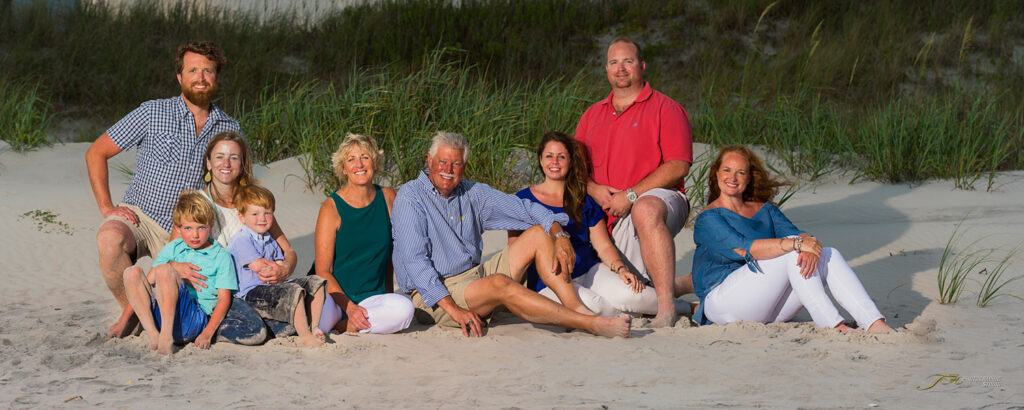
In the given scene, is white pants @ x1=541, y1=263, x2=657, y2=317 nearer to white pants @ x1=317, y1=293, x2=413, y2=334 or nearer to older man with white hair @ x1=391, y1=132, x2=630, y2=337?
older man with white hair @ x1=391, y1=132, x2=630, y2=337

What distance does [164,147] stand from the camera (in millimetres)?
4832

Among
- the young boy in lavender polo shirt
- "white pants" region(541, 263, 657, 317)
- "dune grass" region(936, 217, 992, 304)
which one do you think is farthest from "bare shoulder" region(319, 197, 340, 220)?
"dune grass" region(936, 217, 992, 304)

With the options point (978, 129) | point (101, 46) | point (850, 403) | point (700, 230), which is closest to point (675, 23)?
point (978, 129)

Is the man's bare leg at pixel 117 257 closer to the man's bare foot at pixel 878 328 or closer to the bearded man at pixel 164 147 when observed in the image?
the bearded man at pixel 164 147

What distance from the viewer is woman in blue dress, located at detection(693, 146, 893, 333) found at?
4.55 m

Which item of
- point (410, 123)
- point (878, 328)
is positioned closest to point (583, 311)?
point (878, 328)

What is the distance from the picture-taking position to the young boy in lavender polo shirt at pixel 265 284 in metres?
4.38

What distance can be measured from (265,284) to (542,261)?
1287 millimetres

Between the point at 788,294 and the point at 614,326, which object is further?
the point at 788,294

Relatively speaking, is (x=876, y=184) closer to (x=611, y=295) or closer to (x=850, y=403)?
(x=611, y=295)

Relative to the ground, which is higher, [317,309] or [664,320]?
[317,309]

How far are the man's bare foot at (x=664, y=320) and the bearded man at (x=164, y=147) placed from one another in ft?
7.61

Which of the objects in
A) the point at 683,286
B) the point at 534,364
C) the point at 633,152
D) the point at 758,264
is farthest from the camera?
the point at 683,286

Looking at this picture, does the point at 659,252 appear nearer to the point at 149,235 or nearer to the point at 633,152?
the point at 633,152
